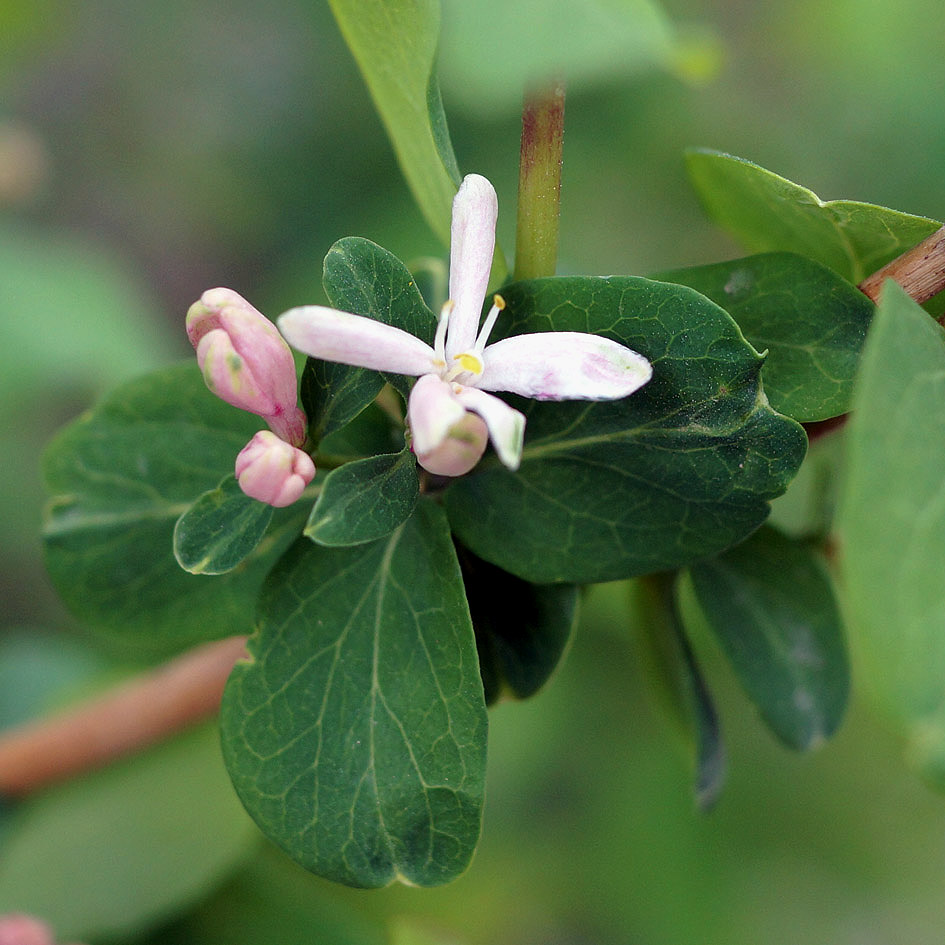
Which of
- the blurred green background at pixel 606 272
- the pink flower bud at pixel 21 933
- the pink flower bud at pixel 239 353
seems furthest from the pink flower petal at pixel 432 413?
the blurred green background at pixel 606 272

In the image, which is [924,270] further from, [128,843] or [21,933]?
[128,843]

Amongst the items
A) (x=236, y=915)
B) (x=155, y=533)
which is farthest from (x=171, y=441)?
(x=236, y=915)

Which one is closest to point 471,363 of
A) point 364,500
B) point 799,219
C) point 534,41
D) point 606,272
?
point 364,500

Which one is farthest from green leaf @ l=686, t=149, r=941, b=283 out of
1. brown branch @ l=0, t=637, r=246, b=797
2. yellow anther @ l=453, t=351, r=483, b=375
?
brown branch @ l=0, t=637, r=246, b=797

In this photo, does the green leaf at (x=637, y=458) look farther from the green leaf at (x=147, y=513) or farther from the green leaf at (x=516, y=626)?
the green leaf at (x=147, y=513)

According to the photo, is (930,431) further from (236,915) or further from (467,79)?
(236,915)

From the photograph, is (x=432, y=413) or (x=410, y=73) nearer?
(x=432, y=413)
